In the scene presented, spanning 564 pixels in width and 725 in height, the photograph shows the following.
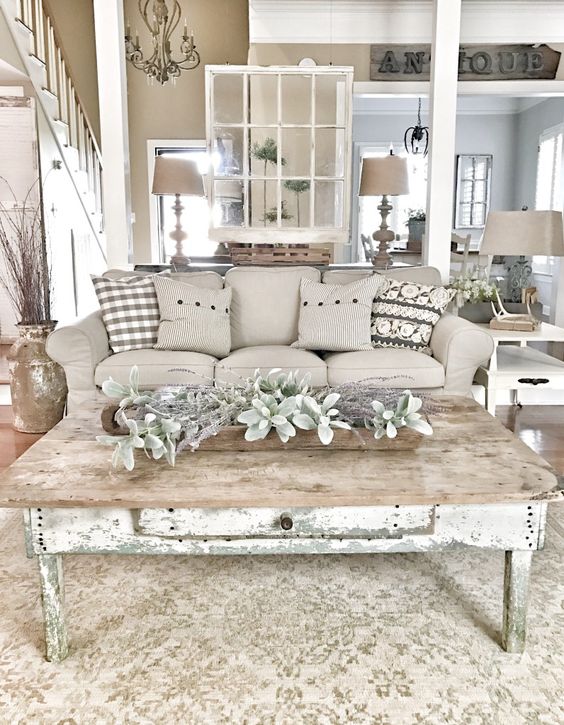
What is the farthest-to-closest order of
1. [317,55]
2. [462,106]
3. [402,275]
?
[462,106] → [317,55] → [402,275]

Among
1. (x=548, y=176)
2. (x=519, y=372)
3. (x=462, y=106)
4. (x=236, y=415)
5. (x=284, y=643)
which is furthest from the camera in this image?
(x=462, y=106)

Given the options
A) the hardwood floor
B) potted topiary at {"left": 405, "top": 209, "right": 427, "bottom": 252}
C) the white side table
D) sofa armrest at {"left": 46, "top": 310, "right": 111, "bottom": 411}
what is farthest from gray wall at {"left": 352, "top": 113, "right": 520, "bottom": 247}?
sofa armrest at {"left": 46, "top": 310, "right": 111, "bottom": 411}

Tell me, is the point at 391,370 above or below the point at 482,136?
below

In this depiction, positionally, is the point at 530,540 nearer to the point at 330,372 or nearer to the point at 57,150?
the point at 330,372

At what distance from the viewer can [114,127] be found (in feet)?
14.3

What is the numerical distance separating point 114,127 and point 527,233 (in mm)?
2642

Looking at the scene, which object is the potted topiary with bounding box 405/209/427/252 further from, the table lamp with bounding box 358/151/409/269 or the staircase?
the staircase

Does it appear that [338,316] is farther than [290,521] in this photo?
Yes

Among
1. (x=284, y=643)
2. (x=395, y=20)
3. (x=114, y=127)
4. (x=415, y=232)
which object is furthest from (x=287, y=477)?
(x=415, y=232)

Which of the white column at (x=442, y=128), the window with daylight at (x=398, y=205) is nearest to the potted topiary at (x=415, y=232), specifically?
the window with daylight at (x=398, y=205)

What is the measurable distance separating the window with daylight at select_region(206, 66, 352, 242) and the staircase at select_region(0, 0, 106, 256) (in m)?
1.37

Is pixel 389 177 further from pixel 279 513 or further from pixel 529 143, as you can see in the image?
pixel 529 143

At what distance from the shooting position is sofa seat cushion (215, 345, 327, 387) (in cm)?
346

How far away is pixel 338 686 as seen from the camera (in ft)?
5.58
